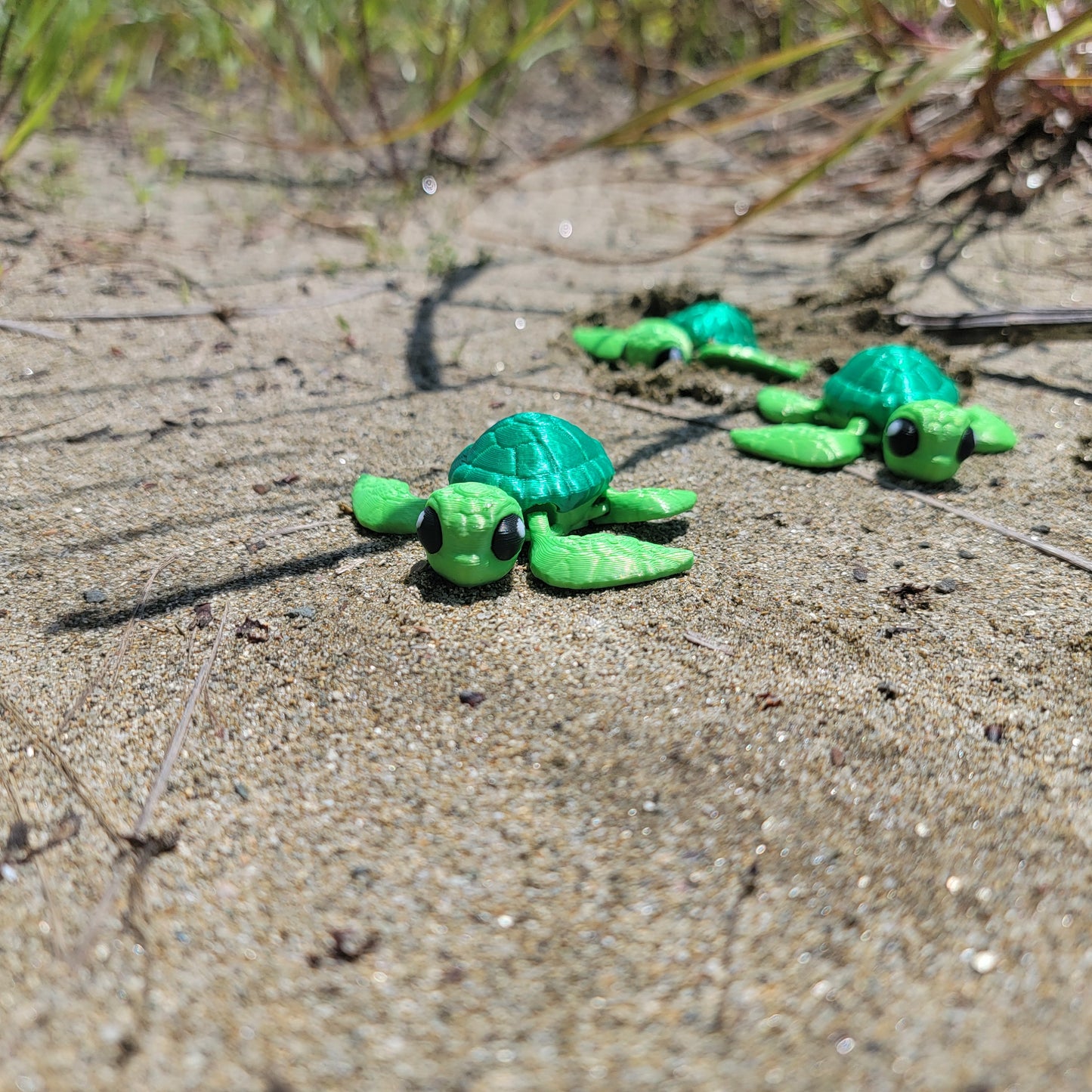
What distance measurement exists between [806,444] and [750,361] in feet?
1.64

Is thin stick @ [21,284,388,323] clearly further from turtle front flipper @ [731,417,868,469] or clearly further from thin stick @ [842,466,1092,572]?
thin stick @ [842,466,1092,572]

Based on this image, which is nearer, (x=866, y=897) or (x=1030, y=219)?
(x=866, y=897)

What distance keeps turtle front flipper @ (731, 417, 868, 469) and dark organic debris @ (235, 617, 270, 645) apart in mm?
1202

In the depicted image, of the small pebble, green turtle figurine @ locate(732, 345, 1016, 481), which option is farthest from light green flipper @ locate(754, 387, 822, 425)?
the small pebble

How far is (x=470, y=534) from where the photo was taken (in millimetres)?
1627

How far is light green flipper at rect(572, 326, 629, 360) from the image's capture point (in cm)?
264

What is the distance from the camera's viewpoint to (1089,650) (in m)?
1.49

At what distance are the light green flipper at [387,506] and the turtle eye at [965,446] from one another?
1.17 metres

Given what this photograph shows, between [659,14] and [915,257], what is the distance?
9.47 ft

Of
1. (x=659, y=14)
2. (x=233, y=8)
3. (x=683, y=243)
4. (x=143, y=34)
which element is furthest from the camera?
(x=659, y=14)

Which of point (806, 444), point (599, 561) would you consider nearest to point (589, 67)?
point (806, 444)

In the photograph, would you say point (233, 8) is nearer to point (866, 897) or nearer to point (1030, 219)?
point (1030, 219)

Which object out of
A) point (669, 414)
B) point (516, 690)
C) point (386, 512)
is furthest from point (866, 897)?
point (669, 414)

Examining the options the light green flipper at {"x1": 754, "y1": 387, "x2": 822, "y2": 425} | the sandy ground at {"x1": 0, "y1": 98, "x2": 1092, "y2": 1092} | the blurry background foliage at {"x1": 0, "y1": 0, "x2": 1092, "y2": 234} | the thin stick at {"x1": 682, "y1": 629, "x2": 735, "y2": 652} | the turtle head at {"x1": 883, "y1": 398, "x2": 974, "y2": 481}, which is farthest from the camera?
the blurry background foliage at {"x1": 0, "y1": 0, "x2": 1092, "y2": 234}
